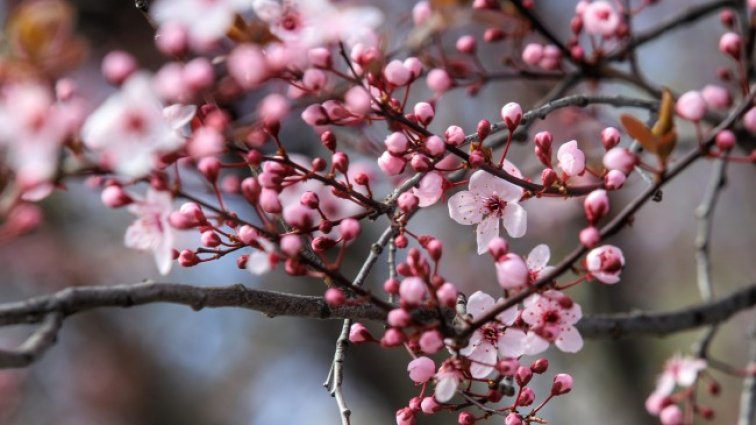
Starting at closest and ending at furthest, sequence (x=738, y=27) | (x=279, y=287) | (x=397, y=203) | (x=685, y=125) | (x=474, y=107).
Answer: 1. (x=397, y=203)
2. (x=738, y=27)
3. (x=685, y=125)
4. (x=279, y=287)
5. (x=474, y=107)

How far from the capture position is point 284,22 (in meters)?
1.24

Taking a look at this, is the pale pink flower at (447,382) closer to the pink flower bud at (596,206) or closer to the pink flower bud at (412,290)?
the pink flower bud at (412,290)

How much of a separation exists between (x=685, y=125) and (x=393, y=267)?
1874 mm

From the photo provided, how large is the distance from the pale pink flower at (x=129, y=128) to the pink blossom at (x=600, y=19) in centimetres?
131

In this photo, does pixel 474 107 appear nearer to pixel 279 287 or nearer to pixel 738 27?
pixel 279 287

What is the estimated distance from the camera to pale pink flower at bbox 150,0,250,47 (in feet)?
3.40

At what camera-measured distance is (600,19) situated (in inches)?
76.9

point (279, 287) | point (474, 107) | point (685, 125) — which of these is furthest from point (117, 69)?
point (474, 107)

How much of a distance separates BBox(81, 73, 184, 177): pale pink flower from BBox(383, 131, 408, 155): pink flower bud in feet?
1.31

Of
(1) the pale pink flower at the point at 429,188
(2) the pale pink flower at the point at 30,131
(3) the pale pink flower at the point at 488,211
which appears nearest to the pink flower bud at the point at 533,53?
(3) the pale pink flower at the point at 488,211

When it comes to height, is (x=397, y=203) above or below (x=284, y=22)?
below

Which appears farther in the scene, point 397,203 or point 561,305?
point 397,203

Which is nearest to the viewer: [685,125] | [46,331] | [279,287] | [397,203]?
[46,331]

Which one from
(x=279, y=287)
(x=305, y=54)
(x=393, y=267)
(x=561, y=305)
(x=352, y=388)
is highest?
(x=305, y=54)
